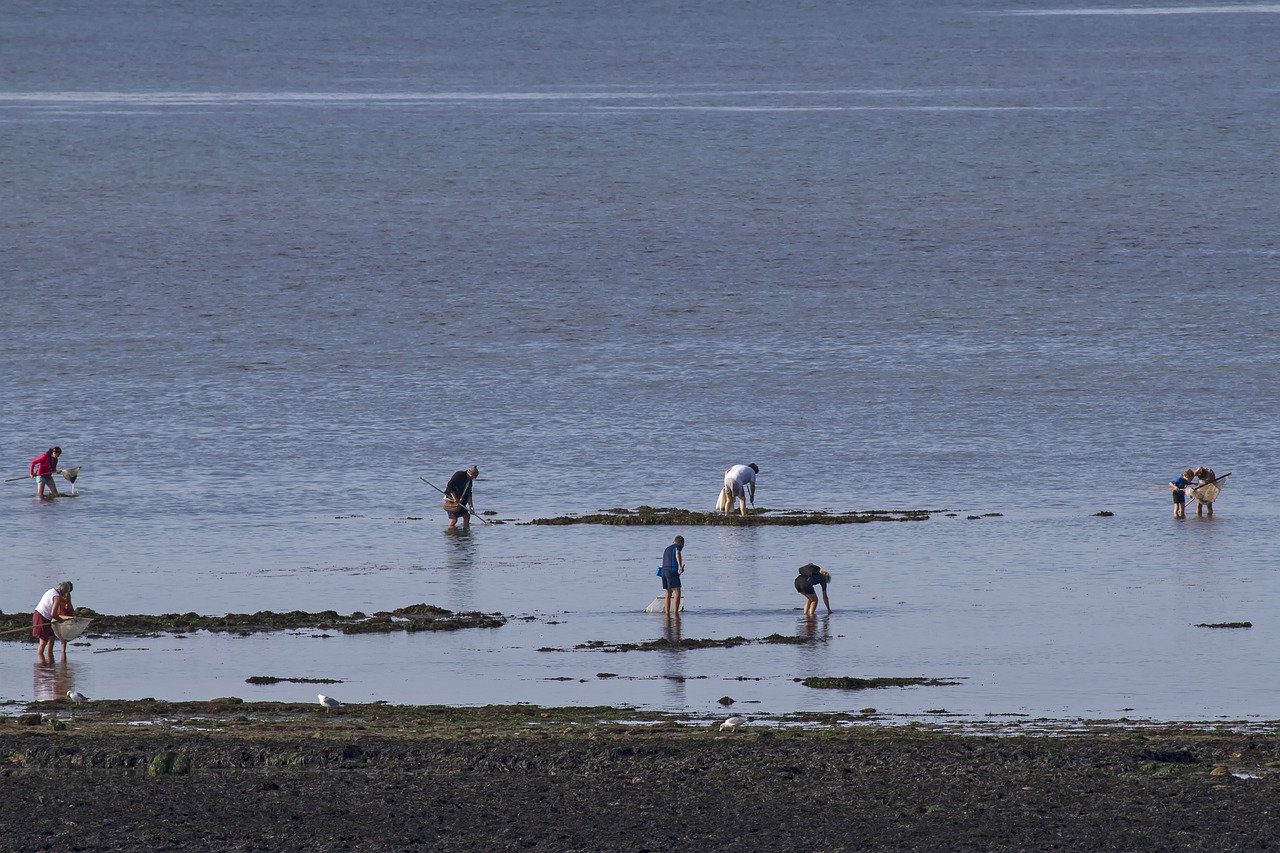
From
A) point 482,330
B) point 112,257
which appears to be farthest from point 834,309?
point 112,257

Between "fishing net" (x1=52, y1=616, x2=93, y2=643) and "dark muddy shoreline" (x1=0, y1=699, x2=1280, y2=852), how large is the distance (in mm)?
4204

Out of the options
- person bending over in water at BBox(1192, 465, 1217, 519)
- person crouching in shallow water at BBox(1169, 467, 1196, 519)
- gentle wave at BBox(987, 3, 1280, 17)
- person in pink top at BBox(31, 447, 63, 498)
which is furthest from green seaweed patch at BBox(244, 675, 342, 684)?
gentle wave at BBox(987, 3, 1280, 17)

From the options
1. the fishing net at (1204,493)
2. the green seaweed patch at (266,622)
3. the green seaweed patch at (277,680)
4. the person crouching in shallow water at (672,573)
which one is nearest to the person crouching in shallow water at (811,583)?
the person crouching in shallow water at (672,573)

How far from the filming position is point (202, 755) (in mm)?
17453

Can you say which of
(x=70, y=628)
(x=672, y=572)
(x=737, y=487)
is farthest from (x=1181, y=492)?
(x=70, y=628)

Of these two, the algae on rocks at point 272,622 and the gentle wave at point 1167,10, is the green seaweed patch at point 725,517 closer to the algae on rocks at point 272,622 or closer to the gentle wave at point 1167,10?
the algae on rocks at point 272,622

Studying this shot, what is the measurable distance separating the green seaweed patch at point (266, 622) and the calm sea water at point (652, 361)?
624 millimetres

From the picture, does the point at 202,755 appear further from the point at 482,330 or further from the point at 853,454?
the point at 482,330

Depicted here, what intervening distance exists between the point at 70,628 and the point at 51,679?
1248 mm

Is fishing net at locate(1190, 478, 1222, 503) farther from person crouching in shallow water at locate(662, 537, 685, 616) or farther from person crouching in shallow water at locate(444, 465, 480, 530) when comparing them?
person crouching in shallow water at locate(662, 537, 685, 616)

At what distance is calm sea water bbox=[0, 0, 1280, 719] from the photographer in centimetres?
2500

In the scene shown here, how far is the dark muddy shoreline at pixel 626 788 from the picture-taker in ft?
50.9

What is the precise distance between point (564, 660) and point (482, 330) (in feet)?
138

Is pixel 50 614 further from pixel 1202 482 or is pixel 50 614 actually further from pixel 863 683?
pixel 1202 482
